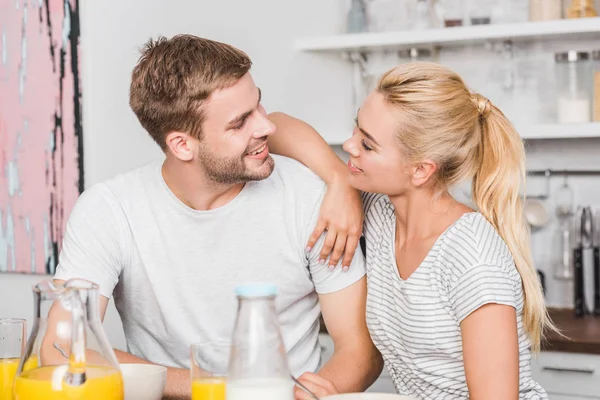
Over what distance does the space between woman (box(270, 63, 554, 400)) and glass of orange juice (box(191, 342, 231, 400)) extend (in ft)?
1.79

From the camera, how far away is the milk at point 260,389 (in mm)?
926

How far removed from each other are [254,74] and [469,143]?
4.63 feet

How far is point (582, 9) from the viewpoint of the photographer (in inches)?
107

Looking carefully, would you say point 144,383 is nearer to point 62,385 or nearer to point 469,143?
point 62,385

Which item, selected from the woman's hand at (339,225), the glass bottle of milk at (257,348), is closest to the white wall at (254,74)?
the woman's hand at (339,225)

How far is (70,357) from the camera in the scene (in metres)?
0.95

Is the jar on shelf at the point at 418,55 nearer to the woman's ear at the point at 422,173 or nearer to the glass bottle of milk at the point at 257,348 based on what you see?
the woman's ear at the point at 422,173

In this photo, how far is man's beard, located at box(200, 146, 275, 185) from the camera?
1.69 metres

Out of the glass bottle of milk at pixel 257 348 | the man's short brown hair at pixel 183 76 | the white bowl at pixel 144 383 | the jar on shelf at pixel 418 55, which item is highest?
the jar on shelf at pixel 418 55

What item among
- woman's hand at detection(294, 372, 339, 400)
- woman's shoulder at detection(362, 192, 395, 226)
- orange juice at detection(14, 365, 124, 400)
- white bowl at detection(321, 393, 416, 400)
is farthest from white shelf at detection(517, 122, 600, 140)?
orange juice at detection(14, 365, 124, 400)

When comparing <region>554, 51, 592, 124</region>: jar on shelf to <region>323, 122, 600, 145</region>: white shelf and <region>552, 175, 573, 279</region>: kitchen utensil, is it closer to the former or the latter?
<region>323, 122, 600, 145</region>: white shelf

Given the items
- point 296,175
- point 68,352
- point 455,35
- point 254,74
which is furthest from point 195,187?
point 455,35

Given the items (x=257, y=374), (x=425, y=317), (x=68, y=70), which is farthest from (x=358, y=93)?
(x=257, y=374)

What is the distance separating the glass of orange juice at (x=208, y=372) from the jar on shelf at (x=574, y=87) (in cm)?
200
